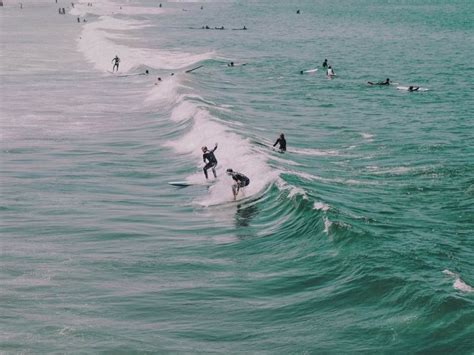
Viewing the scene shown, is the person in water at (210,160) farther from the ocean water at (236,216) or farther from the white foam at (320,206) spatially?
the white foam at (320,206)

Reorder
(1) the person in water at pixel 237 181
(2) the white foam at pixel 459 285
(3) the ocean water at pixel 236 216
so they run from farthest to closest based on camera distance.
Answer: (1) the person in water at pixel 237 181, (2) the white foam at pixel 459 285, (3) the ocean water at pixel 236 216

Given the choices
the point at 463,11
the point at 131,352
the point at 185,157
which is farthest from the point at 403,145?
the point at 463,11

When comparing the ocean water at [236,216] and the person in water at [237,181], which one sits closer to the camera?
the ocean water at [236,216]

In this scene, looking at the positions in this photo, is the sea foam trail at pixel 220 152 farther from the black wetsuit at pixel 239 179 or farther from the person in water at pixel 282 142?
the person in water at pixel 282 142

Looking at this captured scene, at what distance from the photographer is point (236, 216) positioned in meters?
27.4

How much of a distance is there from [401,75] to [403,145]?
30271 mm

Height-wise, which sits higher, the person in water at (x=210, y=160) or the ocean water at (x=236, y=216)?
the person in water at (x=210, y=160)

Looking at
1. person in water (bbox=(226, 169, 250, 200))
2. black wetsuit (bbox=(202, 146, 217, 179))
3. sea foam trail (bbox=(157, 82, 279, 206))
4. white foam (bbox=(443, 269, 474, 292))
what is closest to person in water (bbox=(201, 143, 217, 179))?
black wetsuit (bbox=(202, 146, 217, 179))

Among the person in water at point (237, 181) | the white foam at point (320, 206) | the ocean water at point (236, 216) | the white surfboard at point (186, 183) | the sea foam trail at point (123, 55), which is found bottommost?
the white surfboard at point (186, 183)

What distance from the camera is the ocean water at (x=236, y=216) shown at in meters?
17.9

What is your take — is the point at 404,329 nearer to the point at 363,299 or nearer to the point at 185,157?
the point at 363,299

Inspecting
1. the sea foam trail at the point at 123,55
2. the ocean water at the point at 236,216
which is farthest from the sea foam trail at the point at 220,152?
the sea foam trail at the point at 123,55

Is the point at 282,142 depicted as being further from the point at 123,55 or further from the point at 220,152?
the point at 123,55

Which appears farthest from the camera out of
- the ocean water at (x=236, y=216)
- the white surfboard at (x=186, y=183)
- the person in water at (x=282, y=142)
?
the person in water at (x=282, y=142)
